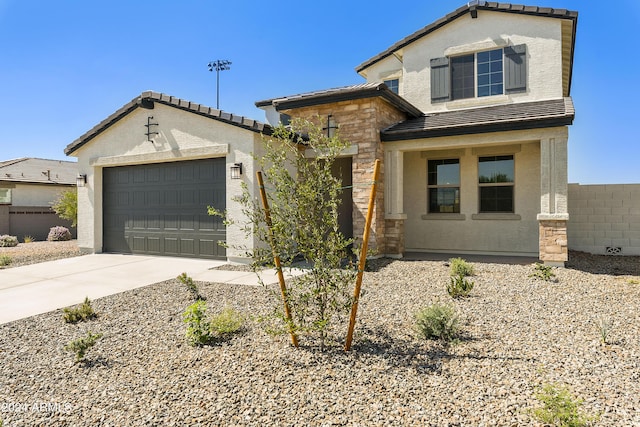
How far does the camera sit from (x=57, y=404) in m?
3.08

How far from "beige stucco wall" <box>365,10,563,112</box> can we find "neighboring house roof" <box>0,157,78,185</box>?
19829 mm

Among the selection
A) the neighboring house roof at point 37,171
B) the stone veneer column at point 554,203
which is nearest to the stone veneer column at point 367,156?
the stone veneer column at point 554,203

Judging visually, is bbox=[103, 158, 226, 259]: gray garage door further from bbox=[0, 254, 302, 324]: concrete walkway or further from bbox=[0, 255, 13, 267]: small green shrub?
bbox=[0, 255, 13, 267]: small green shrub

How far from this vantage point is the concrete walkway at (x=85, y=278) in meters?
6.16

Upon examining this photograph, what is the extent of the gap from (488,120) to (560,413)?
7.71 meters

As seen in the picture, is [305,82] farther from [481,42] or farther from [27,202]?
[27,202]

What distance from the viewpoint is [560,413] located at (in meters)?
2.46

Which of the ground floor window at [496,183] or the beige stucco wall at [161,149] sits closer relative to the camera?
the beige stucco wall at [161,149]

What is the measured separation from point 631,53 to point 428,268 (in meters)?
10.7

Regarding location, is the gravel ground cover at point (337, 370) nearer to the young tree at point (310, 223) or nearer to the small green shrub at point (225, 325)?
the small green shrub at point (225, 325)

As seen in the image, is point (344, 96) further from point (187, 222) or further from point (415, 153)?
point (187, 222)

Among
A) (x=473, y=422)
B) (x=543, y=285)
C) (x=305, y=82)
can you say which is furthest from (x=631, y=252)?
(x=305, y=82)

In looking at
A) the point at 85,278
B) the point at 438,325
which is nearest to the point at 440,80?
the point at 438,325

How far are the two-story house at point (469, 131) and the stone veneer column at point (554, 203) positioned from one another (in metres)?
0.02
